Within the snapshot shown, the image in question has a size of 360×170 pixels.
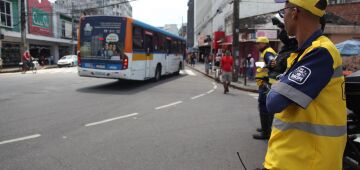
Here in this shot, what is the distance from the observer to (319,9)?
184 centimetres

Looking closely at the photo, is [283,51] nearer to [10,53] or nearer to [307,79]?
[307,79]

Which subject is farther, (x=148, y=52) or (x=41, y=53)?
(x=41, y=53)

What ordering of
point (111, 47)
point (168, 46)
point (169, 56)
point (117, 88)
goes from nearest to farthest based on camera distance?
point (111, 47) → point (117, 88) → point (168, 46) → point (169, 56)

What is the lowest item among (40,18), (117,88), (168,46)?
(117,88)

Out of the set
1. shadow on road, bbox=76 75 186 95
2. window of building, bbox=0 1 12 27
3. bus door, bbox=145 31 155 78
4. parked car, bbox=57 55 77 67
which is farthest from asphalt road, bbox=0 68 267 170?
parked car, bbox=57 55 77 67

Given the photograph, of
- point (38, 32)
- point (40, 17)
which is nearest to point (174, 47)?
point (38, 32)

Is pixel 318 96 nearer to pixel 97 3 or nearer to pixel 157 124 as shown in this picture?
pixel 157 124

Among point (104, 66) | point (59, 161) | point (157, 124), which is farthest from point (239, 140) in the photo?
point (104, 66)

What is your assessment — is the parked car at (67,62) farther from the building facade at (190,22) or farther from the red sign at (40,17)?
the building facade at (190,22)

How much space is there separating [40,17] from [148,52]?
28.7m

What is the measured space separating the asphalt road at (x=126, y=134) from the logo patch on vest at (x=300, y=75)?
10.8 feet

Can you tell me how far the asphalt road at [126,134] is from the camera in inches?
197

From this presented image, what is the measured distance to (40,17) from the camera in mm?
40250

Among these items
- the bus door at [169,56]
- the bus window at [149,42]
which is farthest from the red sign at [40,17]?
the bus window at [149,42]
